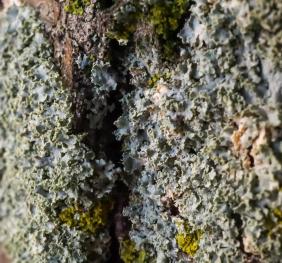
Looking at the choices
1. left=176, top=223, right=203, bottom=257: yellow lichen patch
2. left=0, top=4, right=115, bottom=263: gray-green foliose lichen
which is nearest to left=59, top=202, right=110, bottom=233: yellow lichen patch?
left=0, top=4, right=115, bottom=263: gray-green foliose lichen

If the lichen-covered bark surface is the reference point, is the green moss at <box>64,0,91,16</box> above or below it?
above

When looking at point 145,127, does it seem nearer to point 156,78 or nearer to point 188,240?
point 156,78

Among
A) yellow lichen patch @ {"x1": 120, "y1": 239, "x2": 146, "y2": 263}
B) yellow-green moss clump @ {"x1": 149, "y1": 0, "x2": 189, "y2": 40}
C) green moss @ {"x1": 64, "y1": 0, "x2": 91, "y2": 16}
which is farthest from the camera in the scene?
yellow lichen patch @ {"x1": 120, "y1": 239, "x2": 146, "y2": 263}

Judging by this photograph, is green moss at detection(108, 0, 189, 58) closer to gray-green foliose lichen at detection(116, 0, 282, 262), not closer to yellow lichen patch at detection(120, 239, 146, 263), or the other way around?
gray-green foliose lichen at detection(116, 0, 282, 262)

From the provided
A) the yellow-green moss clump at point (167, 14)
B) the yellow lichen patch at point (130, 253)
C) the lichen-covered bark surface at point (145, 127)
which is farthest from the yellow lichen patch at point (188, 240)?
the yellow-green moss clump at point (167, 14)

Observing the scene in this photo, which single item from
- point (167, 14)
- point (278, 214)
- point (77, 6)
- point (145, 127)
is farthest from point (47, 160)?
point (278, 214)

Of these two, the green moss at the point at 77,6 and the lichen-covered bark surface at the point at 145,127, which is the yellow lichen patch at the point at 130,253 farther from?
the green moss at the point at 77,6
